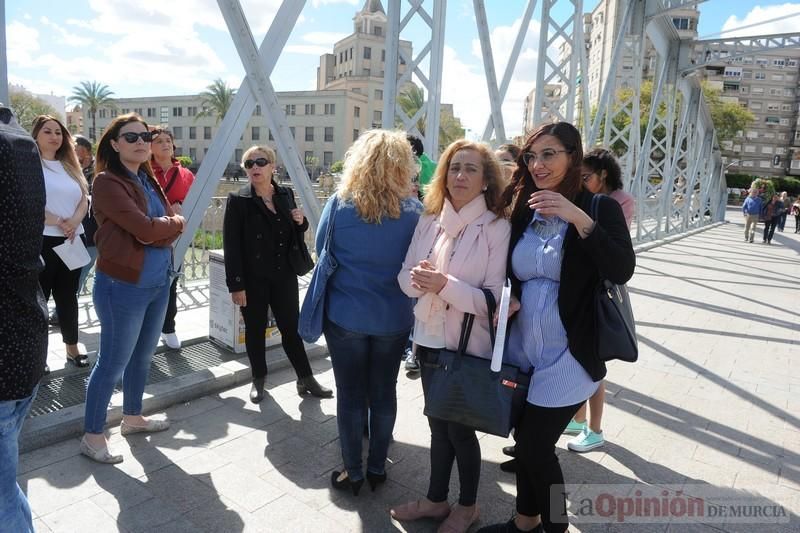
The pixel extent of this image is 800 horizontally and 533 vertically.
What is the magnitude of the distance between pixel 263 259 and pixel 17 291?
2544 mm

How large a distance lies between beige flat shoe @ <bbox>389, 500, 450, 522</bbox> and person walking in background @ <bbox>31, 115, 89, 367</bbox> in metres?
3.11

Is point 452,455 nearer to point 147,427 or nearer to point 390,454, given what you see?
point 390,454

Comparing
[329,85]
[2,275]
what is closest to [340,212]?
[2,275]

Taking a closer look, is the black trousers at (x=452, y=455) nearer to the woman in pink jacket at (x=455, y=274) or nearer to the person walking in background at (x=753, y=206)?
the woman in pink jacket at (x=455, y=274)

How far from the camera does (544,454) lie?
2.30 meters

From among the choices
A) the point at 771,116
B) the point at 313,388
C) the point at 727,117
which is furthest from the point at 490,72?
the point at 771,116

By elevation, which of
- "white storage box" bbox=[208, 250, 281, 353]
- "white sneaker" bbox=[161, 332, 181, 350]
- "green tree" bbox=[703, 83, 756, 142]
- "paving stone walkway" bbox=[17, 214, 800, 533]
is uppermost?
"green tree" bbox=[703, 83, 756, 142]

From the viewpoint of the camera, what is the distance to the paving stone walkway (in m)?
2.80

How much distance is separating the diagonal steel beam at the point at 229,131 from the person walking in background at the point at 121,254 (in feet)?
4.19

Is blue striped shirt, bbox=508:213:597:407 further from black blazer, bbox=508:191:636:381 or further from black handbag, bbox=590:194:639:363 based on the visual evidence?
black handbag, bbox=590:194:639:363

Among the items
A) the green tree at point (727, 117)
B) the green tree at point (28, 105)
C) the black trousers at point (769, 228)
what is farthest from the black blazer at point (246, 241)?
the green tree at point (727, 117)

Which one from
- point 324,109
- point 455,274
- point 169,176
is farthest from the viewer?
point 324,109

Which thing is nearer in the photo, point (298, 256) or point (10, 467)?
point (10, 467)

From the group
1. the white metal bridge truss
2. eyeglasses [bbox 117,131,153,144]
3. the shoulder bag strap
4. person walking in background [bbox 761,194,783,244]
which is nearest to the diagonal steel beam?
the white metal bridge truss
